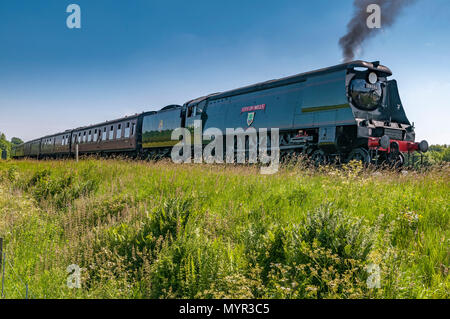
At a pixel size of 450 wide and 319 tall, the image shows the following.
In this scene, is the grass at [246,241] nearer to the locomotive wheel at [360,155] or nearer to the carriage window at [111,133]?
the locomotive wheel at [360,155]

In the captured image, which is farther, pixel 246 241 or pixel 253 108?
pixel 253 108

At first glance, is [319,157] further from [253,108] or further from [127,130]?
[127,130]

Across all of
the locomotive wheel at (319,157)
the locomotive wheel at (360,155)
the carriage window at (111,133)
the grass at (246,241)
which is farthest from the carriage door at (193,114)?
the grass at (246,241)

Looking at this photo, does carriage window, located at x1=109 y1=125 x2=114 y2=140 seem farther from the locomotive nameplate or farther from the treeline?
the treeline

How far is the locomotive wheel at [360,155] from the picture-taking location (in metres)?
10.4

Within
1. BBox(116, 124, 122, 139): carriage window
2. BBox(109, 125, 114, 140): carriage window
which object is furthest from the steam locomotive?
BBox(109, 125, 114, 140): carriage window

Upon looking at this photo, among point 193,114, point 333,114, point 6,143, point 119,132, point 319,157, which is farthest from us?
point 6,143

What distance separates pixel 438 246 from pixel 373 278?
1.63 metres

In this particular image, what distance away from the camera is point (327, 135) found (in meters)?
10.8

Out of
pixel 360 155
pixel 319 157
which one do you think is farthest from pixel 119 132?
pixel 360 155

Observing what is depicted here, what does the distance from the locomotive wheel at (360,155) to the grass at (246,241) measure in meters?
2.95

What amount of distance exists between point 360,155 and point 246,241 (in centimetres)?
787

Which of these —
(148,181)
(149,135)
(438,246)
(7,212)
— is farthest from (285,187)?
(149,135)

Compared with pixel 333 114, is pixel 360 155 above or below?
below
